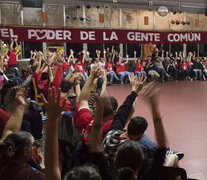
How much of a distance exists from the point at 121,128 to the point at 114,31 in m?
11.5

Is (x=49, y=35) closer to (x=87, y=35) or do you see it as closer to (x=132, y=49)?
(x=87, y=35)

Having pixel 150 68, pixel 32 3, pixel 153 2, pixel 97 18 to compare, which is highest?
pixel 153 2

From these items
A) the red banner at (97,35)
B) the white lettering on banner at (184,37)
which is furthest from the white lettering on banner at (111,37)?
the white lettering on banner at (184,37)

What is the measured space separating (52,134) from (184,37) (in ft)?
47.5

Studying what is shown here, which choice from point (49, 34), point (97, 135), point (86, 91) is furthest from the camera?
point (49, 34)

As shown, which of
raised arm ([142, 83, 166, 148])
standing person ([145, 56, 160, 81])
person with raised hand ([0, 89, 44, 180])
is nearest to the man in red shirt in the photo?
raised arm ([142, 83, 166, 148])

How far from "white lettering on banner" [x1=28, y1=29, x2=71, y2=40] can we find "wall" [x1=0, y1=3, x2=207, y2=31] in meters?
0.88

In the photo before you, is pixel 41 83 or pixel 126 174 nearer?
pixel 126 174

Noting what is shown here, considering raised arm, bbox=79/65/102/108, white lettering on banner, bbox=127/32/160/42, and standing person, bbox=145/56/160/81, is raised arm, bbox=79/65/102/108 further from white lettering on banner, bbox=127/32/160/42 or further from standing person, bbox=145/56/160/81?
white lettering on banner, bbox=127/32/160/42

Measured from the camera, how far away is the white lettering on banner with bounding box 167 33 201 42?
14.3 meters

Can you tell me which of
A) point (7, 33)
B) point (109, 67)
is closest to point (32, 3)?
point (7, 33)

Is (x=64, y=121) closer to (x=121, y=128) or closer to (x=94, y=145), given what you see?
(x=121, y=128)

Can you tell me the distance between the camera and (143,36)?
13.6 meters

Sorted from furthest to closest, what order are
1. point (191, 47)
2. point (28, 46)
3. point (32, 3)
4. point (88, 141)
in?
point (191, 47), point (28, 46), point (32, 3), point (88, 141)
